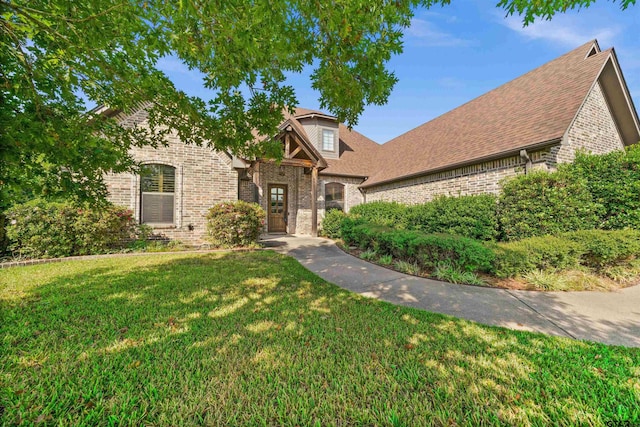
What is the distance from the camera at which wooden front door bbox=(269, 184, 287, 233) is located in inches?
522

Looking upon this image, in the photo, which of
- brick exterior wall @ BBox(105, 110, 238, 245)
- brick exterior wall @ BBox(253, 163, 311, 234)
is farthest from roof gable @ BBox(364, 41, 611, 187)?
brick exterior wall @ BBox(105, 110, 238, 245)

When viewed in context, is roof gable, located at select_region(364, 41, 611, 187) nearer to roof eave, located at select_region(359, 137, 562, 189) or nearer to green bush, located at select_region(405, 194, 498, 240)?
roof eave, located at select_region(359, 137, 562, 189)

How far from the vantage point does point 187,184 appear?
29.2 feet

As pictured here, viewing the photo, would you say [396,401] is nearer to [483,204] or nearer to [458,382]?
[458,382]

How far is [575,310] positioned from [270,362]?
15.3 ft

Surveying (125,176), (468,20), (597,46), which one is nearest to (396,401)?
(468,20)

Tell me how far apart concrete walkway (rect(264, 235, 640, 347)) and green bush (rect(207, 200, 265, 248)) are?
4.03 m

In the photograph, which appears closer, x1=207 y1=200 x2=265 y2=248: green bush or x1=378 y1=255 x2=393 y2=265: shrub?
x1=378 y1=255 x2=393 y2=265: shrub

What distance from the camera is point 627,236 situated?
5551 mm

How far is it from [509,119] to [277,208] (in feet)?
35.8


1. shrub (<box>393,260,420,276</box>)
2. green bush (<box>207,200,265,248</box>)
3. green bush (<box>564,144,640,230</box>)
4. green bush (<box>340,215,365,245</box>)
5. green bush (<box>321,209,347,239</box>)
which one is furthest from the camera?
green bush (<box>321,209,347,239</box>)

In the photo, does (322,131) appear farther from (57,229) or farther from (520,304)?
(520,304)

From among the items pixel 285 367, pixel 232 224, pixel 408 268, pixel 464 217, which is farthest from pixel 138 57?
pixel 464 217

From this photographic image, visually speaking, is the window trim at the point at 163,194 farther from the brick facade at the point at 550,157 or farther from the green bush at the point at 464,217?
the brick facade at the point at 550,157
